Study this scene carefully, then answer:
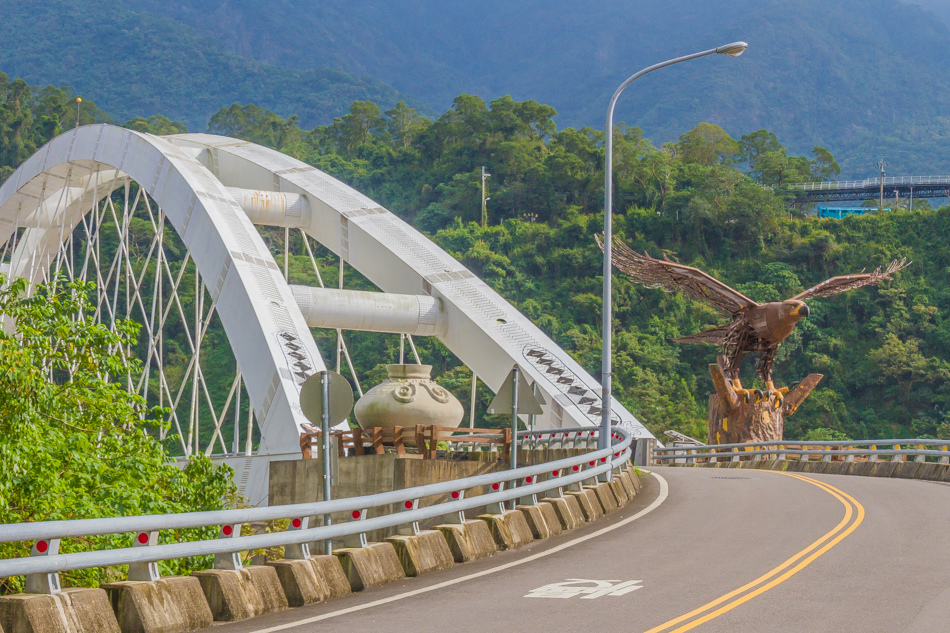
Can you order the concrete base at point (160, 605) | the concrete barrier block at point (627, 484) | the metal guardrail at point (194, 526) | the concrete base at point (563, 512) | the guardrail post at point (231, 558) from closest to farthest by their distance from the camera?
the metal guardrail at point (194, 526), the concrete base at point (160, 605), the guardrail post at point (231, 558), the concrete base at point (563, 512), the concrete barrier block at point (627, 484)

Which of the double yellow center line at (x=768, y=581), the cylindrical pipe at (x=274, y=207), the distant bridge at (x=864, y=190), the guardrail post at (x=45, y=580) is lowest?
the double yellow center line at (x=768, y=581)

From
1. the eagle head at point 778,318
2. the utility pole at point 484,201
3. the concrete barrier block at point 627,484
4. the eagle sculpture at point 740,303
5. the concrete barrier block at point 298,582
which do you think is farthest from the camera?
the utility pole at point 484,201

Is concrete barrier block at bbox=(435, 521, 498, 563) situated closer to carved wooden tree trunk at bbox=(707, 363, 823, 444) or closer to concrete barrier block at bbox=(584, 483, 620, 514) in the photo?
concrete barrier block at bbox=(584, 483, 620, 514)

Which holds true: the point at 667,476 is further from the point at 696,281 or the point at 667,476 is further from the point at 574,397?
the point at 696,281

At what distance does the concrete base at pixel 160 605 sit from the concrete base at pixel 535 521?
5606mm

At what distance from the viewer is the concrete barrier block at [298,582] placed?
30.0ft

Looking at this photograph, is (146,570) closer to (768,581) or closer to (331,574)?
(331,574)

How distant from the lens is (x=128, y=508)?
12.2 m

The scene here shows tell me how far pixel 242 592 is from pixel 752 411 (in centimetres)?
2428

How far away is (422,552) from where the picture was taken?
1086 cm

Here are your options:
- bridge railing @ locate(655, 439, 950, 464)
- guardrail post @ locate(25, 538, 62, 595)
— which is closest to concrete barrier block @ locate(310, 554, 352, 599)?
guardrail post @ locate(25, 538, 62, 595)

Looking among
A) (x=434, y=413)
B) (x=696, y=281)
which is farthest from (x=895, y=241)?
(x=434, y=413)

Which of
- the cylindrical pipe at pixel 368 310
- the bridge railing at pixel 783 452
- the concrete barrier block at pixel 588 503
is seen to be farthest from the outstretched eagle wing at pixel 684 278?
the concrete barrier block at pixel 588 503

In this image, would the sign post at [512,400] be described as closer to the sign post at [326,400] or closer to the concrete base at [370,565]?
the concrete base at [370,565]
